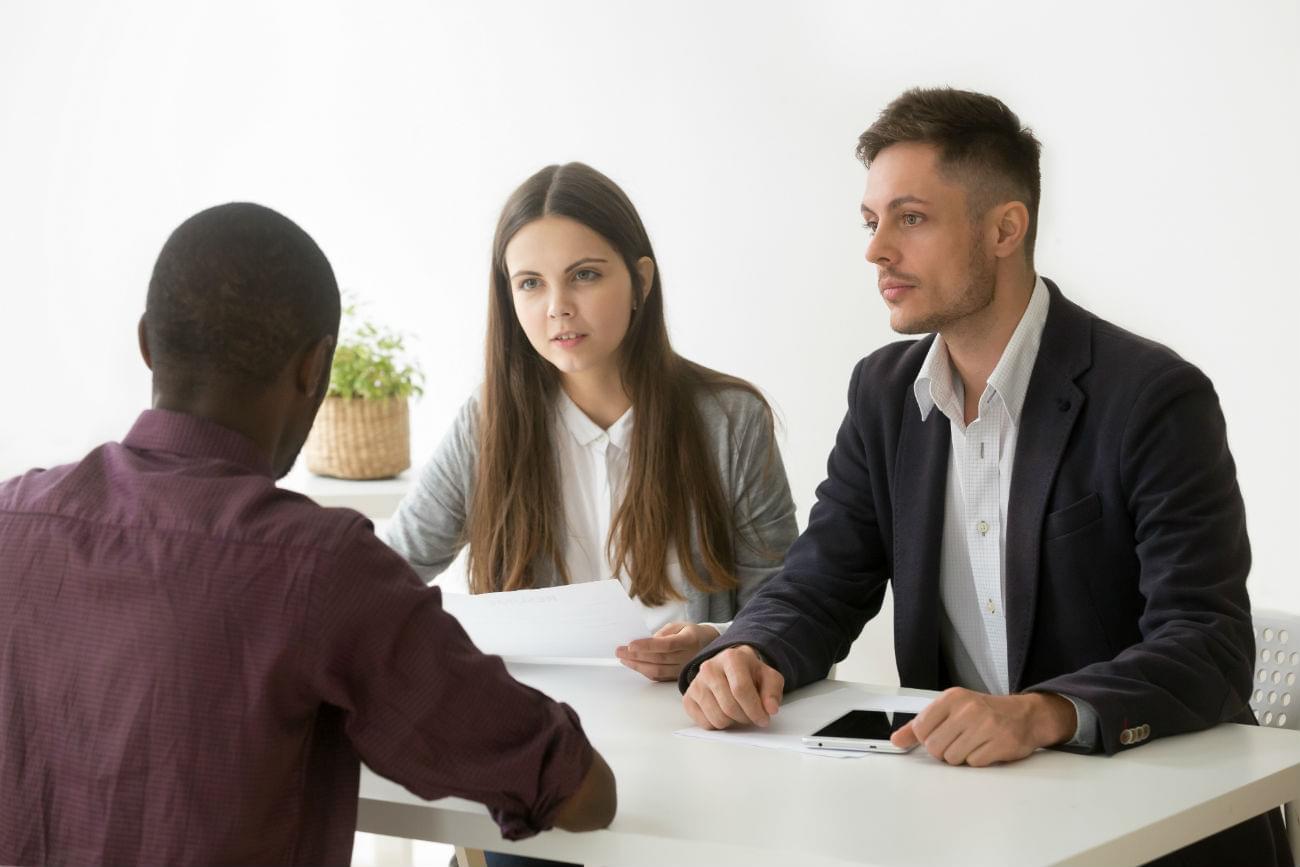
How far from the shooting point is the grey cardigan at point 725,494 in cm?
238

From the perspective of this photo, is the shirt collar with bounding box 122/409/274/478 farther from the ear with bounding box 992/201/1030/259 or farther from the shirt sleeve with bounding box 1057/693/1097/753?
the ear with bounding box 992/201/1030/259

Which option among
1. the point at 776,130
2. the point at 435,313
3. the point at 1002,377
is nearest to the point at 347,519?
the point at 1002,377

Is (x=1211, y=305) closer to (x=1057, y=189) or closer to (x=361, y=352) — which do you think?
(x=1057, y=189)

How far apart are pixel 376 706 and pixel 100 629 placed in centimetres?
21

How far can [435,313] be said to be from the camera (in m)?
4.30

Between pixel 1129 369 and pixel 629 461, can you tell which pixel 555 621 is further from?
pixel 1129 369

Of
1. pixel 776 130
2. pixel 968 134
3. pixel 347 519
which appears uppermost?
pixel 776 130

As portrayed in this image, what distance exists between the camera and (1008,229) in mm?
1967

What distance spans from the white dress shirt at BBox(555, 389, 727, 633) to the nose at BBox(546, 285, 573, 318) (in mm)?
211

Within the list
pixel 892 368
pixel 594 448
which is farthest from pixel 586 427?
pixel 892 368

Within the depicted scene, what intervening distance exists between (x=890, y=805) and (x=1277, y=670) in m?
0.86

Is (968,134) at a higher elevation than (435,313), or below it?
higher

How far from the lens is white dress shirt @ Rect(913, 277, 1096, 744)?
6.23ft

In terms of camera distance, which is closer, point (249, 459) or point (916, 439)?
point (249, 459)
